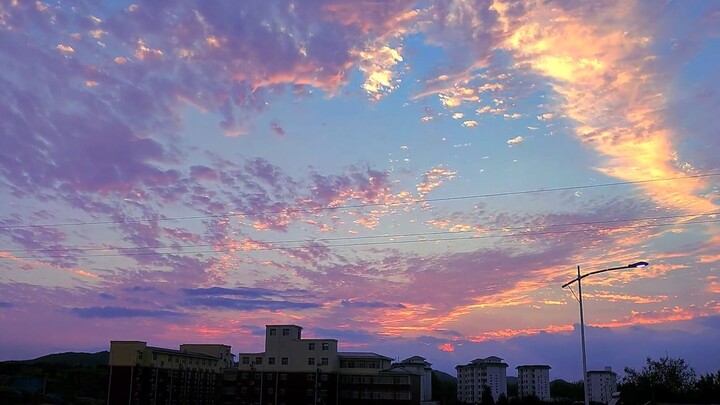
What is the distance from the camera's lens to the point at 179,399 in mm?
105062

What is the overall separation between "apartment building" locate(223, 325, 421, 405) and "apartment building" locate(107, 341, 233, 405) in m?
9.56

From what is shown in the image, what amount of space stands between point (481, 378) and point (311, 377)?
10263cm

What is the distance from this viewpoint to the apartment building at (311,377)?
96.1 metres

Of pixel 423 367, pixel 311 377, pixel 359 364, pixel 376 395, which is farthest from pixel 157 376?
pixel 423 367

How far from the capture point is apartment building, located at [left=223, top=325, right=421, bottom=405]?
315ft

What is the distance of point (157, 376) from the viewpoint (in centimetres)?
9906

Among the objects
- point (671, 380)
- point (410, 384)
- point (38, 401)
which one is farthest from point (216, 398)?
point (671, 380)

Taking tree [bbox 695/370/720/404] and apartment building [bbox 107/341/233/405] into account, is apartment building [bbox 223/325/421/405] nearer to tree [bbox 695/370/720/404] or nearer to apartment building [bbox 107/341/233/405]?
apartment building [bbox 107/341/233/405]

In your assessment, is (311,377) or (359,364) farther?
(359,364)

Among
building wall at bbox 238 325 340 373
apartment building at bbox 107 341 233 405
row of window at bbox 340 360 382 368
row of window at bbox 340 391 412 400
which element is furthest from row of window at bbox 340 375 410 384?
apartment building at bbox 107 341 233 405

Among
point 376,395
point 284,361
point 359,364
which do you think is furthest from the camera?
point 359,364

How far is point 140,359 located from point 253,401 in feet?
62.2

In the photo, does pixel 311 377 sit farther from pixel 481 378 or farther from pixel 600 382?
pixel 600 382

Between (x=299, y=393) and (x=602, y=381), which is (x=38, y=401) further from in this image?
(x=602, y=381)
